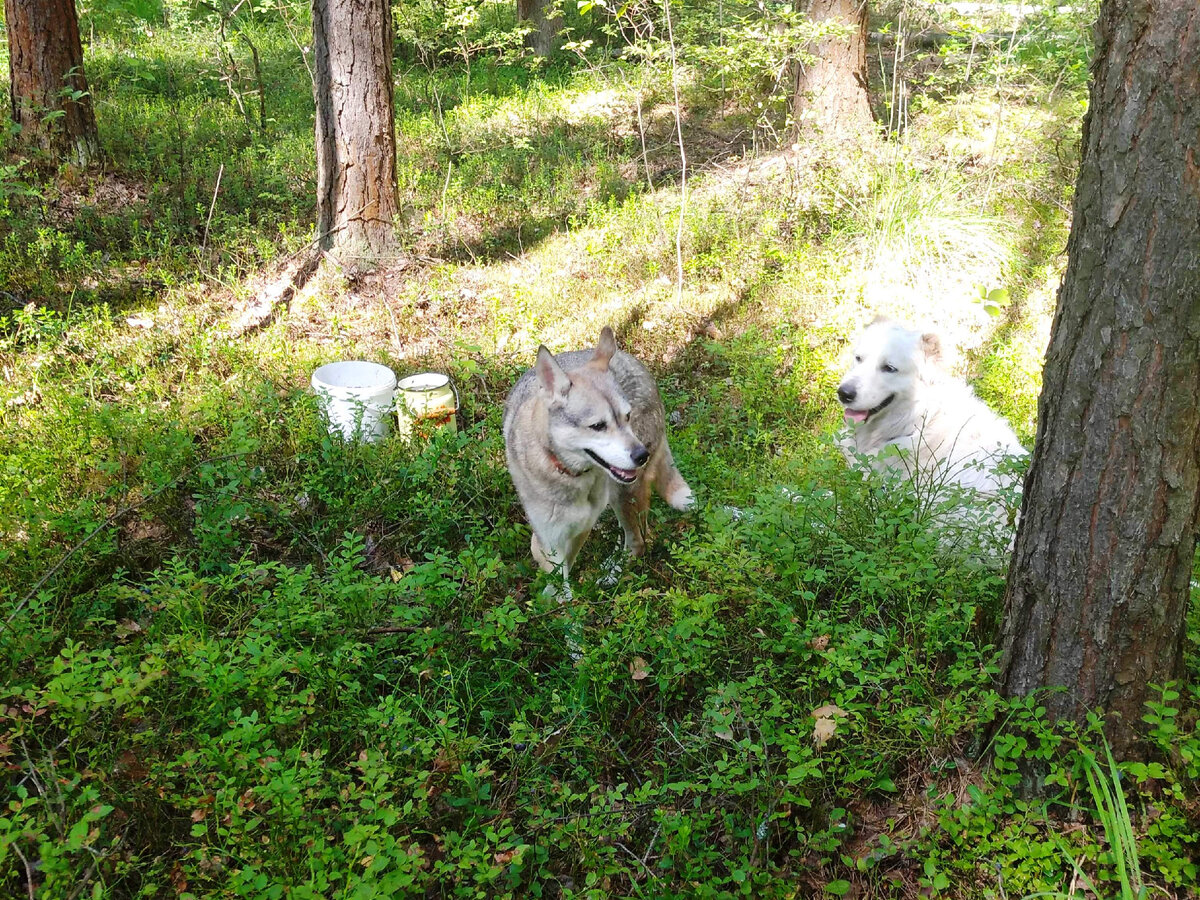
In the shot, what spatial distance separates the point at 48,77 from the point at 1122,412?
992 cm

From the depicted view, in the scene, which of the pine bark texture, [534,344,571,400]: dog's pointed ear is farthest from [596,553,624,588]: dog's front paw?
the pine bark texture

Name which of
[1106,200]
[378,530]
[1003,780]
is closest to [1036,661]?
[1003,780]

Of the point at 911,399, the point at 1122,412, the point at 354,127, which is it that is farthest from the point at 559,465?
the point at 354,127

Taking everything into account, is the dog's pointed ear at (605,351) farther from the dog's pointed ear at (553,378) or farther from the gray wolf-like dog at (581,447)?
the dog's pointed ear at (553,378)

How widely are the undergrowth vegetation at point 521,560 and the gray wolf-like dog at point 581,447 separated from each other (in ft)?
0.90

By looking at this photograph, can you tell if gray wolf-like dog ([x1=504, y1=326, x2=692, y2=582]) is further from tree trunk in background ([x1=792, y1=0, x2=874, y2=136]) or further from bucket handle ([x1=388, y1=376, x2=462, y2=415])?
tree trunk in background ([x1=792, y1=0, x2=874, y2=136])

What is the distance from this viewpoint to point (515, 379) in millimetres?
6586

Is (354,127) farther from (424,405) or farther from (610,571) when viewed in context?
(610,571)

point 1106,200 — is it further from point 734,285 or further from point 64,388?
point 64,388

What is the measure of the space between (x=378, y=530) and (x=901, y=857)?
3.39m

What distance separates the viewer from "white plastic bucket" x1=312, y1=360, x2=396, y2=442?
5.46 m

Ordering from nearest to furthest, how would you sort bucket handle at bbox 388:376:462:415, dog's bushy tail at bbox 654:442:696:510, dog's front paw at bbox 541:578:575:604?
dog's front paw at bbox 541:578:575:604, dog's bushy tail at bbox 654:442:696:510, bucket handle at bbox 388:376:462:415

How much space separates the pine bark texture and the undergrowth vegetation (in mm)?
389

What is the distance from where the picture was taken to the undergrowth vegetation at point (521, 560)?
279 centimetres
